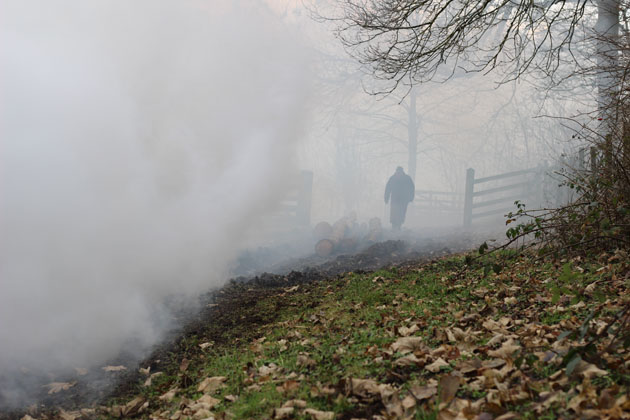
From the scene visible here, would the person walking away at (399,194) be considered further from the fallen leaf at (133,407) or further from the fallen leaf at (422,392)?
the fallen leaf at (422,392)

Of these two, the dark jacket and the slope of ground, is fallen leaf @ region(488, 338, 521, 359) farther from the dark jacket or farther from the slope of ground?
the dark jacket

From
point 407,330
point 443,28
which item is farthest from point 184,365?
point 443,28

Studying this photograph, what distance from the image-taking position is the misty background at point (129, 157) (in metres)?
4.68

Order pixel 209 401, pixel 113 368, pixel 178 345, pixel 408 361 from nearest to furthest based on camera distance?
pixel 408 361, pixel 209 401, pixel 113 368, pixel 178 345

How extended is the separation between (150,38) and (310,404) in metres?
5.47

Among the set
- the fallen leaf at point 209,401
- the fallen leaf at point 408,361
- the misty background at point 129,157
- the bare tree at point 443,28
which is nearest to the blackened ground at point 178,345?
the misty background at point 129,157

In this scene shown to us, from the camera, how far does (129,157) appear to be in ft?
19.5

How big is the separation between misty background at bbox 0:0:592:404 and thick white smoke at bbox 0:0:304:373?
0.7 inches

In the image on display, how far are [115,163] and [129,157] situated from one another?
0.27 meters

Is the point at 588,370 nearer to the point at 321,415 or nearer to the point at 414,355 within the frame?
the point at 414,355

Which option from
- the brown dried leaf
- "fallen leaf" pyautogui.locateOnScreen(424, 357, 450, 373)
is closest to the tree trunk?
the brown dried leaf

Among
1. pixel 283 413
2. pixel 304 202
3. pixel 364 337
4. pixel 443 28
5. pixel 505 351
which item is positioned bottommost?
pixel 283 413

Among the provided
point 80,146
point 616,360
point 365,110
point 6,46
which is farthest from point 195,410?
point 365,110

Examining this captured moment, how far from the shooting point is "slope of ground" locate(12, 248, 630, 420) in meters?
2.50
